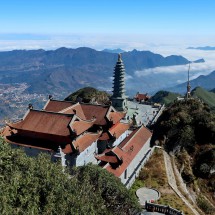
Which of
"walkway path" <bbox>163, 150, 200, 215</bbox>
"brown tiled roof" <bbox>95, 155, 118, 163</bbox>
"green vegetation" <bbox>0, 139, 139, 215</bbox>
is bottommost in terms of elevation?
"walkway path" <bbox>163, 150, 200, 215</bbox>

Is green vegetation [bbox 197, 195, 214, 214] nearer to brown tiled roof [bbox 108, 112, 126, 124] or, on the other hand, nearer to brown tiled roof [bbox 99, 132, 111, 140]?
brown tiled roof [bbox 99, 132, 111, 140]

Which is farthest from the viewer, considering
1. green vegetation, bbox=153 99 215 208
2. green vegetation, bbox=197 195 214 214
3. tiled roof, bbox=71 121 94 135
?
green vegetation, bbox=153 99 215 208

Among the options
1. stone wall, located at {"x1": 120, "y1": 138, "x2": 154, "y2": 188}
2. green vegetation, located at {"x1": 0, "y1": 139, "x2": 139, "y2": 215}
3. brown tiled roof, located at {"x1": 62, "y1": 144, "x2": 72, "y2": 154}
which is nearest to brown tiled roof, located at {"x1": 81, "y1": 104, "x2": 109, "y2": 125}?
stone wall, located at {"x1": 120, "y1": 138, "x2": 154, "y2": 188}

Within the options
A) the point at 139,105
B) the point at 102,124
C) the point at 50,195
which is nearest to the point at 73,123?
the point at 102,124

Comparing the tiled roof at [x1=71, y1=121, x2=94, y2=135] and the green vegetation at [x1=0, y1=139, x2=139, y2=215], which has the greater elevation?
the green vegetation at [x1=0, y1=139, x2=139, y2=215]

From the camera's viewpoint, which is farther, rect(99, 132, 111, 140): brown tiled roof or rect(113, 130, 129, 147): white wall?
rect(113, 130, 129, 147): white wall

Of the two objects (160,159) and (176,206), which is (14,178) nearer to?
(176,206)

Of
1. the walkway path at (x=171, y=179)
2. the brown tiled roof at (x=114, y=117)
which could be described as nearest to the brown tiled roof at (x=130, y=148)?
the brown tiled roof at (x=114, y=117)
